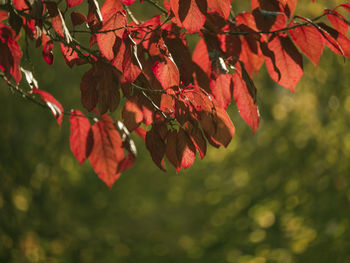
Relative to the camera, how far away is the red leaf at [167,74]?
81cm

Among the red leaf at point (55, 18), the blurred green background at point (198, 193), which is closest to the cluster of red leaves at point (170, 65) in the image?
the red leaf at point (55, 18)

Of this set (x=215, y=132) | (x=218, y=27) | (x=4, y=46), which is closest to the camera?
(x=215, y=132)

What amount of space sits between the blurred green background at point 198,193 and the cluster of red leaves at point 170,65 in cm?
214

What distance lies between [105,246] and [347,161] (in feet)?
6.94

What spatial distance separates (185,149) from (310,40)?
1.35 ft

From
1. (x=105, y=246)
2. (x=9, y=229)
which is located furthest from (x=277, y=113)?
(x=9, y=229)

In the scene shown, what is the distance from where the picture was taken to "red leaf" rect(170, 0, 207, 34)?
81 centimetres

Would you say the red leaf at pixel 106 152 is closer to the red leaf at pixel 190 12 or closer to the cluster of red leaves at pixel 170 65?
the cluster of red leaves at pixel 170 65

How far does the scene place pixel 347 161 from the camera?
3055mm

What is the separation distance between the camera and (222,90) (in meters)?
0.99

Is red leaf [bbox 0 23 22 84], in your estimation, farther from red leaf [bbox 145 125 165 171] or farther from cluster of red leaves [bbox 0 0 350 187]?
red leaf [bbox 145 125 165 171]

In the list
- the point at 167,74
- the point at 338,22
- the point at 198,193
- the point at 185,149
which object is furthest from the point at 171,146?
the point at 198,193

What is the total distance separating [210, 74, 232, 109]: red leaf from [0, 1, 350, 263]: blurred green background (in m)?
2.14

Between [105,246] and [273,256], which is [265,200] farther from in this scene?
[105,246]
